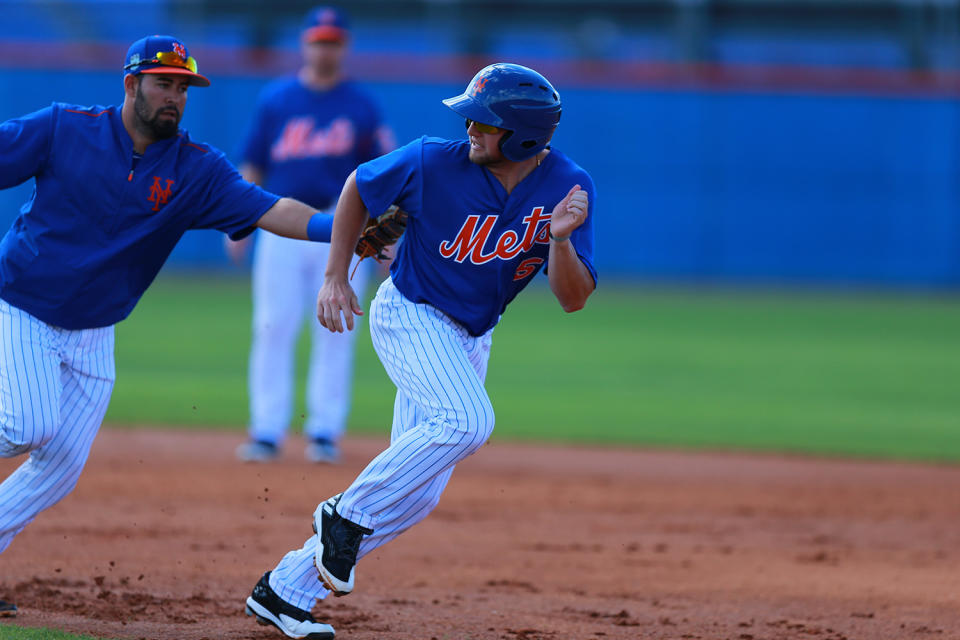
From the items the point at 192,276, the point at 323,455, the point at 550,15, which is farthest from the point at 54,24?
the point at 323,455

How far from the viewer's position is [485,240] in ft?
13.0

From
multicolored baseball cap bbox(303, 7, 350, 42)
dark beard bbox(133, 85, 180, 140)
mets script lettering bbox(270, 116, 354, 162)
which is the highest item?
multicolored baseball cap bbox(303, 7, 350, 42)

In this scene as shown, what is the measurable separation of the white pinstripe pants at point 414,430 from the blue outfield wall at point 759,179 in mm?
16865

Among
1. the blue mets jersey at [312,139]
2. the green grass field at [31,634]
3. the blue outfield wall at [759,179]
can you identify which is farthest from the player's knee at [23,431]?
the blue outfield wall at [759,179]

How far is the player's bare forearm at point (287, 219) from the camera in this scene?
437cm

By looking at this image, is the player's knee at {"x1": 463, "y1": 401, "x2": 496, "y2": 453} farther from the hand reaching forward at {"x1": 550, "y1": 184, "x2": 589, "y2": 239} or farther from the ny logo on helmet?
the ny logo on helmet

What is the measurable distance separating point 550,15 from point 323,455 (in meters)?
18.1

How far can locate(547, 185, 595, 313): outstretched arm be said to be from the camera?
3.79 metres

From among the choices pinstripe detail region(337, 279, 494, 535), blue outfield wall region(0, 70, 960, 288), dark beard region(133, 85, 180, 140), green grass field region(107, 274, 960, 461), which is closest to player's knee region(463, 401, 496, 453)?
pinstripe detail region(337, 279, 494, 535)

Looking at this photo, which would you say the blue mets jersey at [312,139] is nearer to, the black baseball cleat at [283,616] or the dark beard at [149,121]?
the dark beard at [149,121]

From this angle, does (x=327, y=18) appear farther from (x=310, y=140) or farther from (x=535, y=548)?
(x=535, y=548)

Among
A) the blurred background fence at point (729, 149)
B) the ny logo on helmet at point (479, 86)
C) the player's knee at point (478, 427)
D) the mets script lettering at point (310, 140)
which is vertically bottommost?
the player's knee at point (478, 427)

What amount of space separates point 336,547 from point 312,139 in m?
4.08

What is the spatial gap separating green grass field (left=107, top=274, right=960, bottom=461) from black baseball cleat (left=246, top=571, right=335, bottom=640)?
471 cm
